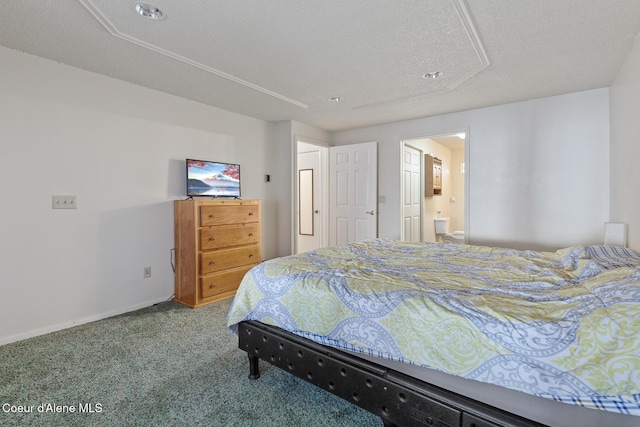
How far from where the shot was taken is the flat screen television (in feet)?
11.4

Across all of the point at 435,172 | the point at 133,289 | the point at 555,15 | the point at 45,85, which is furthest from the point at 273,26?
the point at 435,172

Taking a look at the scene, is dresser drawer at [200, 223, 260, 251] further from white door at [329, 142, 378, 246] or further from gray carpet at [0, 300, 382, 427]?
white door at [329, 142, 378, 246]

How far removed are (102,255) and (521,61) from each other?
4294mm

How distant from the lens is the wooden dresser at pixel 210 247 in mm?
3170

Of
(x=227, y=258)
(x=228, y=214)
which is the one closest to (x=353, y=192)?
(x=228, y=214)

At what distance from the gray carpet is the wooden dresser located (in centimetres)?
70

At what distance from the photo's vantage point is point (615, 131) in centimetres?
295

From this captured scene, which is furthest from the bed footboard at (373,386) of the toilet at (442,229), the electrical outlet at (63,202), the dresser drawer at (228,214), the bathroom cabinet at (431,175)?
the toilet at (442,229)

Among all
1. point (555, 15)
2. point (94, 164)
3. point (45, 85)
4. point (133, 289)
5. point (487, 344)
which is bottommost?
point (133, 289)

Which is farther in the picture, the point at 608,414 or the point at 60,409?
the point at 60,409

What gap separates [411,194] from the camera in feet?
16.4

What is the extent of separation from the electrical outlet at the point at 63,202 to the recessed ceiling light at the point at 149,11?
1798 millimetres

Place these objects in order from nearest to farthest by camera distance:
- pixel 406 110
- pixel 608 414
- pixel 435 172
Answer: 1. pixel 608 414
2. pixel 406 110
3. pixel 435 172

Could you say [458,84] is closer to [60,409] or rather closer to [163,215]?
[163,215]
